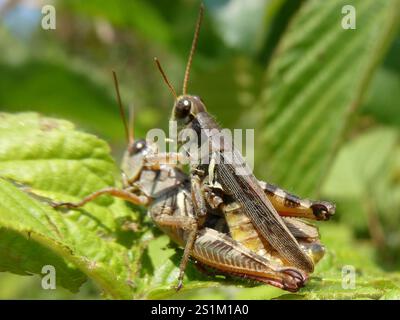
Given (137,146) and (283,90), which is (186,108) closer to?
(137,146)

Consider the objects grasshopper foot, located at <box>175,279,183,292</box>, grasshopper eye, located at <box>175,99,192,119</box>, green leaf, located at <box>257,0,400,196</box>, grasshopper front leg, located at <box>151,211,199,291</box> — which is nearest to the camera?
grasshopper foot, located at <box>175,279,183,292</box>

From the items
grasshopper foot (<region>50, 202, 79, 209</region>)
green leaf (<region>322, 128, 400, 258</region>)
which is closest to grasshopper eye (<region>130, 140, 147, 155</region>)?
grasshopper foot (<region>50, 202, 79, 209</region>)

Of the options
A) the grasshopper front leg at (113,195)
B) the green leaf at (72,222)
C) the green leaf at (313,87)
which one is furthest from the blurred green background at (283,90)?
the green leaf at (72,222)

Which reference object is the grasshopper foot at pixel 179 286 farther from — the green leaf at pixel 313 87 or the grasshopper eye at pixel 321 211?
the green leaf at pixel 313 87

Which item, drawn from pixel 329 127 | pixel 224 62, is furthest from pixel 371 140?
pixel 329 127

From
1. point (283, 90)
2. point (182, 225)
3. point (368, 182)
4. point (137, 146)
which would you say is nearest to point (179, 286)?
point (182, 225)

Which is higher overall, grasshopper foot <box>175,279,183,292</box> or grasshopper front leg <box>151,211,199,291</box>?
grasshopper front leg <box>151,211,199,291</box>

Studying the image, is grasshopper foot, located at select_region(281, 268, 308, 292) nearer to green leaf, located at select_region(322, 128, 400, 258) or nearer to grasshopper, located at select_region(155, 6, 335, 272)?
grasshopper, located at select_region(155, 6, 335, 272)

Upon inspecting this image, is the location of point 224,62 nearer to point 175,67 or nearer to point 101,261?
point 175,67
